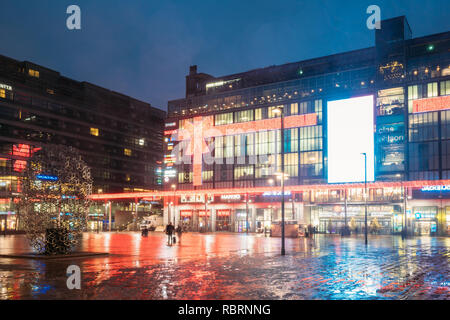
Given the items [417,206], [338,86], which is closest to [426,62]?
[338,86]

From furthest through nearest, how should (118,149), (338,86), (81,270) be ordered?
(118,149) → (338,86) → (81,270)

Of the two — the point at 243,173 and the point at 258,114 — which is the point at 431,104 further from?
the point at 243,173

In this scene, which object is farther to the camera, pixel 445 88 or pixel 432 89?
pixel 432 89

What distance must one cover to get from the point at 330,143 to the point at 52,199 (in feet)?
Answer: 214

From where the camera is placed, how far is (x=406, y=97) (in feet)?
251

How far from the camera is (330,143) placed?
83.0 meters

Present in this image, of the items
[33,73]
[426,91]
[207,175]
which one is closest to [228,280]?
[426,91]

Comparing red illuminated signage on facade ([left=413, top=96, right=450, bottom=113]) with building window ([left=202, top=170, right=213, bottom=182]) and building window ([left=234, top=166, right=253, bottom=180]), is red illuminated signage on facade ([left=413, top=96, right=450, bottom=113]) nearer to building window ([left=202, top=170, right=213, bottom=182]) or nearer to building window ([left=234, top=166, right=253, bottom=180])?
building window ([left=234, top=166, right=253, bottom=180])

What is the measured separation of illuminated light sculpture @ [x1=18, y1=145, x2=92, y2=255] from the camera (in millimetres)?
24984

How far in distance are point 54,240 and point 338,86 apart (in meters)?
70.1

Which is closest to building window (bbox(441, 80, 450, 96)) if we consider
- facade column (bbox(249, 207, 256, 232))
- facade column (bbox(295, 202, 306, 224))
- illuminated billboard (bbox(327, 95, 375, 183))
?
illuminated billboard (bbox(327, 95, 375, 183))

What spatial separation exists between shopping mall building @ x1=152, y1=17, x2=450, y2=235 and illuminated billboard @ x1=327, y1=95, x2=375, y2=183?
183mm
